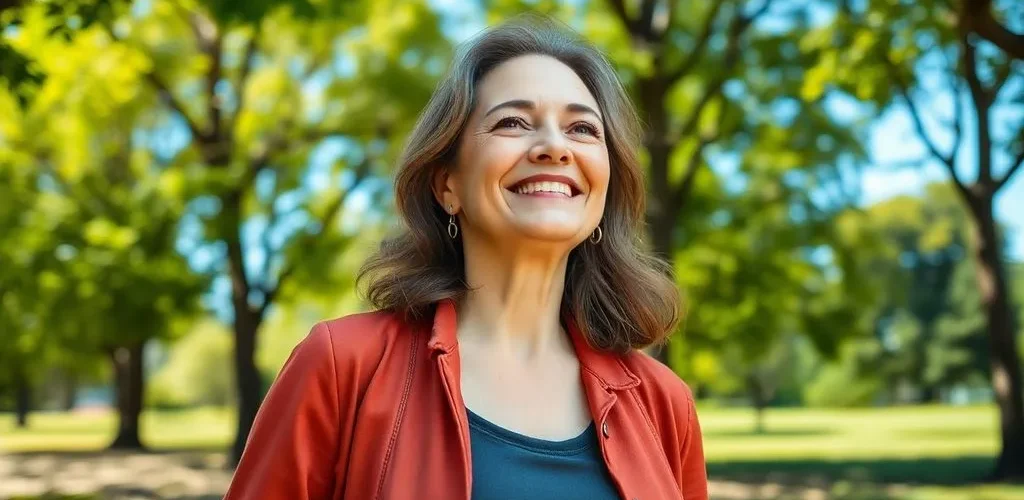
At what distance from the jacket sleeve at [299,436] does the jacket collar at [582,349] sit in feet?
0.82

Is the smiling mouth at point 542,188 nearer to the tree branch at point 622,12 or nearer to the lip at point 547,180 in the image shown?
the lip at point 547,180

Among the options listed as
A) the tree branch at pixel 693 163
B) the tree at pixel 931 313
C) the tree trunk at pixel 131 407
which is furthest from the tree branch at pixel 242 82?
the tree at pixel 931 313

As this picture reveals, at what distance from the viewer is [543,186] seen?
2316 millimetres

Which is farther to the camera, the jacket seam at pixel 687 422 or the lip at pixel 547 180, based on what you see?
the jacket seam at pixel 687 422

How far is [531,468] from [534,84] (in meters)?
0.83

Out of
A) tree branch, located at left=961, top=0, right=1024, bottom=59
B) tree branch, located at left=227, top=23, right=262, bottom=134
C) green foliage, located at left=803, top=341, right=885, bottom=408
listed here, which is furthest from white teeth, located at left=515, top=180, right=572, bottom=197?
green foliage, located at left=803, top=341, right=885, bottom=408

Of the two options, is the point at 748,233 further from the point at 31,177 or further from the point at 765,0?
the point at 31,177

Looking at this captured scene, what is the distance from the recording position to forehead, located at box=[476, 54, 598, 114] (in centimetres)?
237

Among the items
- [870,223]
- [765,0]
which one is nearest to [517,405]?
[765,0]

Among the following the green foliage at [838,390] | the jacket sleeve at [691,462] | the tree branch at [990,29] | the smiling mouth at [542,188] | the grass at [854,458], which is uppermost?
the tree branch at [990,29]

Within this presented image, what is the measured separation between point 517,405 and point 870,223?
1995 centimetres

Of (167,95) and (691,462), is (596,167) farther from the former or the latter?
(167,95)

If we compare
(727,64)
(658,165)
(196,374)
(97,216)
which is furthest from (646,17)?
(196,374)

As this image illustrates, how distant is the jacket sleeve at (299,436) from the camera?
6.83 feet
